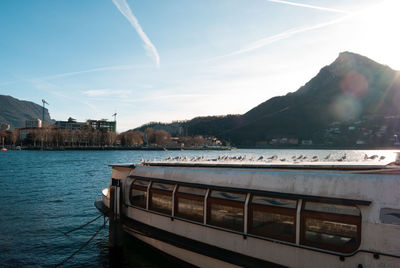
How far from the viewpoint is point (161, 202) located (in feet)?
35.2

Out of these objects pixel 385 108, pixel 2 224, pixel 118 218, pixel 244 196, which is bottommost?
pixel 2 224

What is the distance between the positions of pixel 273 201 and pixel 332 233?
1439 millimetres

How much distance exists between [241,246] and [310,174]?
8.54 feet

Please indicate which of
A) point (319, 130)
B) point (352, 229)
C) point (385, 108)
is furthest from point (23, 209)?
point (385, 108)

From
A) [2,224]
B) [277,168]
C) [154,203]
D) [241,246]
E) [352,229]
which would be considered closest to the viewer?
[352,229]

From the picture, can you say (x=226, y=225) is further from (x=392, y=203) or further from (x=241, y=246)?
(x=392, y=203)

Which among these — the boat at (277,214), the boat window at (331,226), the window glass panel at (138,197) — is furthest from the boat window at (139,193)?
the boat window at (331,226)

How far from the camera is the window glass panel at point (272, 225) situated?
23.4 ft

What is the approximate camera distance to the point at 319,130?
19662cm

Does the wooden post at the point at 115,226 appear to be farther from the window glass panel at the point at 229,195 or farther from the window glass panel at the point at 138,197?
the window glass panel at the point at 229,195

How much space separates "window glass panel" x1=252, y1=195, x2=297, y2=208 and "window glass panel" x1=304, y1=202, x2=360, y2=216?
0.36 m

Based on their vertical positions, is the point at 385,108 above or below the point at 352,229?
above

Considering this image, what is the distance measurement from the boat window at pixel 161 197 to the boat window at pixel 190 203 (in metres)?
0.47

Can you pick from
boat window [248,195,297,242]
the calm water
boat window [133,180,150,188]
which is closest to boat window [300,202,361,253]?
boat window [248,195,297,242]
